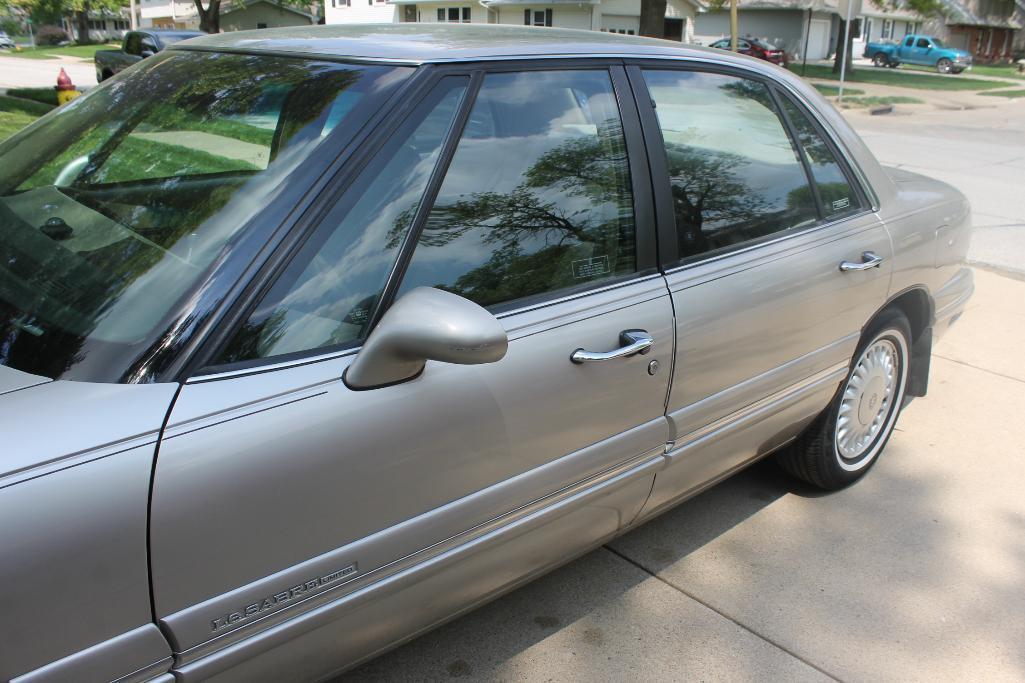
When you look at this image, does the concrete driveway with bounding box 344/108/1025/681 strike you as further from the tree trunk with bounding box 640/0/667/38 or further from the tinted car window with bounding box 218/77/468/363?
the tree trunk with bounding box 640/0/667/38

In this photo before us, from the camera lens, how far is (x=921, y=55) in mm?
44781

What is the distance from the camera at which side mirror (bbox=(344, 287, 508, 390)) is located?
1.65 metres

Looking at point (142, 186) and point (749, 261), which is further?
point (749, 261)

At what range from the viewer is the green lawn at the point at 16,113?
10.4 meters

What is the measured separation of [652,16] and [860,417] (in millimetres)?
12991

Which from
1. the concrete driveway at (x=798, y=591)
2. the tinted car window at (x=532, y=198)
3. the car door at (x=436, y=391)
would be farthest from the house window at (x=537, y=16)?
the car door at (x=436, y=391)

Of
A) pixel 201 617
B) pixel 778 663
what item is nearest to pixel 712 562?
pixel 778 663

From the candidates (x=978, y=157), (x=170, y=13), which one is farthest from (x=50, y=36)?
(x=978, y=157)

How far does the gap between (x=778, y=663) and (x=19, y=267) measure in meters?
2.37

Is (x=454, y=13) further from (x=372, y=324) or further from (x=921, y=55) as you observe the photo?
(x=372, y=324)

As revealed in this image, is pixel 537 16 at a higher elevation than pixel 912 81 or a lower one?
higher

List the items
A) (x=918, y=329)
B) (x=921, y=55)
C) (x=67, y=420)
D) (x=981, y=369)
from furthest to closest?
(x=921, y=55) → (x=981, y=369) → (x=918, y=329) → (x=67, y=420)

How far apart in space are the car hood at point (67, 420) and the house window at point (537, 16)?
4208cm

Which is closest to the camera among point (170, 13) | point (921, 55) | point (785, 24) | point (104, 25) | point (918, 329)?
point (918, 329)
